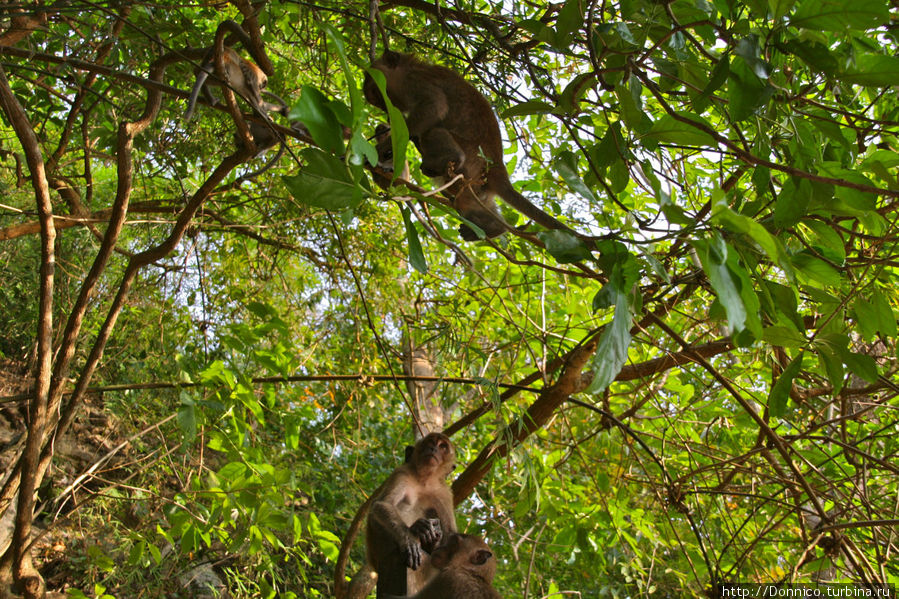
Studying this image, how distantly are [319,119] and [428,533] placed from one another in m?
2.53

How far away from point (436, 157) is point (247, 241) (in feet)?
7.83

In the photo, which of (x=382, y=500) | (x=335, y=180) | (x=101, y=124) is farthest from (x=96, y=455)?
(x=335, y=180)

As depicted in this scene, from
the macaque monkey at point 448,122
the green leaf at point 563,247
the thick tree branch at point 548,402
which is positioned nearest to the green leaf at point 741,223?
the green leaf at point 563,247

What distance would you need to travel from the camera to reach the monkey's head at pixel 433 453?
4164 millimetres

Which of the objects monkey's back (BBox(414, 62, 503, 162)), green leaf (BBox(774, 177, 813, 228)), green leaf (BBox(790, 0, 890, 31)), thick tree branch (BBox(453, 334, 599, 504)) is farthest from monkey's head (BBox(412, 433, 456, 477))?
green leaf (BBox(790, 0, 890, 31))

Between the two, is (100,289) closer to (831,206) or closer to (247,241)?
(247,241)

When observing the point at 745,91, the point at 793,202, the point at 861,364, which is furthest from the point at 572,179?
the point at 861,364

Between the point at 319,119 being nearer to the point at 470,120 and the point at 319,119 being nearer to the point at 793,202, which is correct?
the point at 793,202

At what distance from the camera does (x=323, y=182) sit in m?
1.33

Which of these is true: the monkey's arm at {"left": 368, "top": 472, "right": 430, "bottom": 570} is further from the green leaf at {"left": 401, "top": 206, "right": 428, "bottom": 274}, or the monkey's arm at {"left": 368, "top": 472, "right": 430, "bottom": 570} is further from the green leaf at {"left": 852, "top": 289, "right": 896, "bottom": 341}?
the green leaf at {"left": 852, "top": 289, "right": 896, "bottom": 341}

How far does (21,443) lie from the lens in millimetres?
4902

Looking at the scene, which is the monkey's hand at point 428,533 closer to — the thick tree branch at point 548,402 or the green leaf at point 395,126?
the thick tree branch at point 548,402

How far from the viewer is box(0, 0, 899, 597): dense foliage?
5.72ft

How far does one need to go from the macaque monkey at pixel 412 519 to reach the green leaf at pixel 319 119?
2092 millimetres
